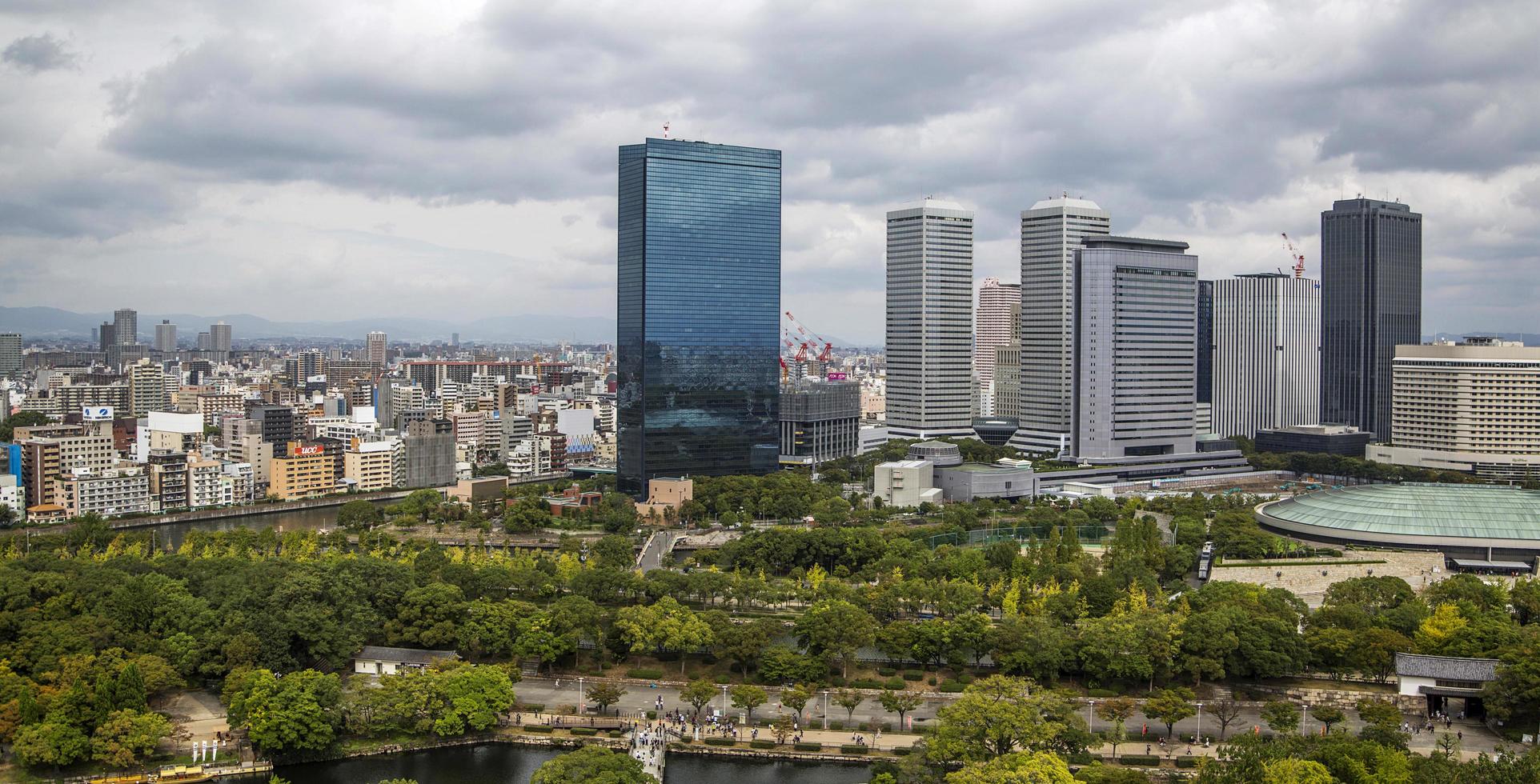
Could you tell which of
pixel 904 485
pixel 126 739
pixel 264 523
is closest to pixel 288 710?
pixel 126 739

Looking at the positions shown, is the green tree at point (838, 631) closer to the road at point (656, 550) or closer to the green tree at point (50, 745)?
the road at point (656, 550)

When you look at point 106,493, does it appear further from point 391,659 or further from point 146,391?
point 146,391

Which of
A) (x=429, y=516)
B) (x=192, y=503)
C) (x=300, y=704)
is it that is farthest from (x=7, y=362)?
(x=300, y=704)

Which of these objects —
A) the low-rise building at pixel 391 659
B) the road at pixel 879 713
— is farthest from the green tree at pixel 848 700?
the low-rise building at pixel 391 659

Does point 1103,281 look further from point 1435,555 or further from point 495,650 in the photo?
point 495,650

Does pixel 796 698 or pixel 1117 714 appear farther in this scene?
pixel 796 698

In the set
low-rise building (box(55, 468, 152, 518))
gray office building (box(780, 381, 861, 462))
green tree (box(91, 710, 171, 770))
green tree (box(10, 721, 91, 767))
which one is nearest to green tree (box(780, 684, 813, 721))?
green tree (box(91, 710, 171, 770))
